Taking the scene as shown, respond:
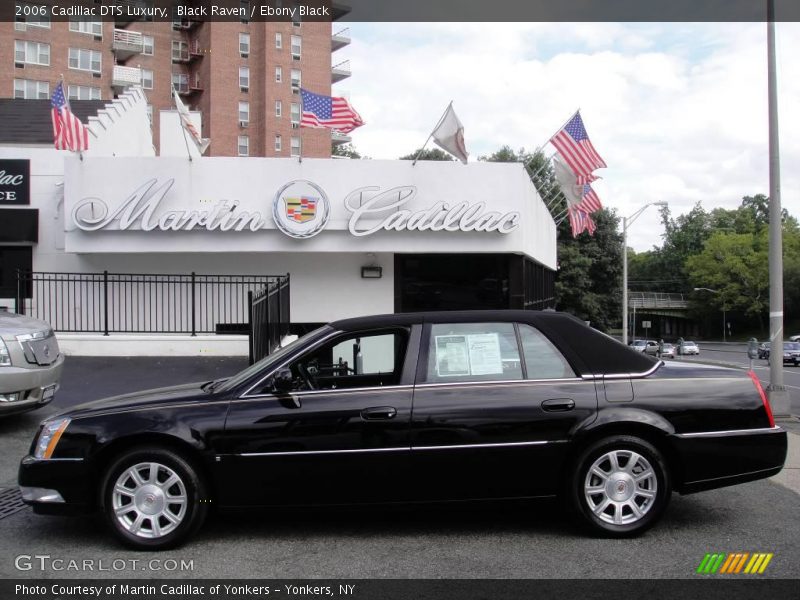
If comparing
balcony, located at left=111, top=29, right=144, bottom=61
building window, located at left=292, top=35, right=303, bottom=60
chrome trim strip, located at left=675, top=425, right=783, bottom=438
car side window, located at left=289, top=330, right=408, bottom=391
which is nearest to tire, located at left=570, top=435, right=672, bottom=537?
chrome trim strip, located at left=675, top=425, right=783, bottom=438

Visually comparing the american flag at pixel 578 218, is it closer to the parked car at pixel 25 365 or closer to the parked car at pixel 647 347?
the parked car at pixel 25 365

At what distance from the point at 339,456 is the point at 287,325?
10.5 m

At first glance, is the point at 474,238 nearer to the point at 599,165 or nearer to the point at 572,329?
the point at 599,165

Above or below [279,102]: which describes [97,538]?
below

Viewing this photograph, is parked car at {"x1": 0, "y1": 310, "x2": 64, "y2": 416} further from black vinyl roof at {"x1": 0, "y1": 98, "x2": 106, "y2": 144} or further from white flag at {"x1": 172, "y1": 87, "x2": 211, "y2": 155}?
black vinyl roof at {"x1": 0, "y1": 98, "x2": 106, "y2": 144}

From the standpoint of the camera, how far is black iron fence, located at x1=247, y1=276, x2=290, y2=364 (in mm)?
10922

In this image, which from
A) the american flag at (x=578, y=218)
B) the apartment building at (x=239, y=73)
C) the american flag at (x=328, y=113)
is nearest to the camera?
the american flag at (x=328, y=113)

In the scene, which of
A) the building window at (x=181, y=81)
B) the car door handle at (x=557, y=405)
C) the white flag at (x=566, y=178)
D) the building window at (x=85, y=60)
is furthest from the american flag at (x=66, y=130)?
the building window at (x=181, y=81)

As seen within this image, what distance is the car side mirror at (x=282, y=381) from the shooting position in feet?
17.2

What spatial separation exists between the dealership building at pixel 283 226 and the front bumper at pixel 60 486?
10134 mm

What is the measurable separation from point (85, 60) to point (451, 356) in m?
54.1

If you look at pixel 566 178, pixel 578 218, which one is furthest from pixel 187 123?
pixel 578 218

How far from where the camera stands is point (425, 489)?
5.20m
